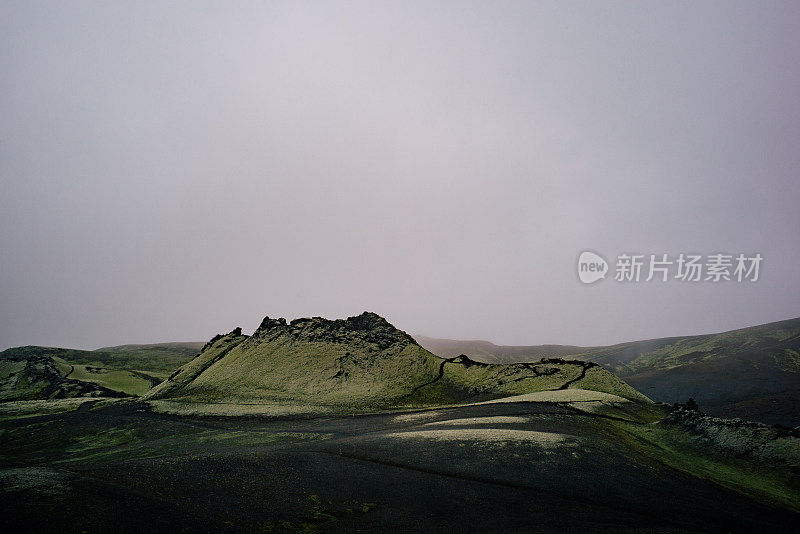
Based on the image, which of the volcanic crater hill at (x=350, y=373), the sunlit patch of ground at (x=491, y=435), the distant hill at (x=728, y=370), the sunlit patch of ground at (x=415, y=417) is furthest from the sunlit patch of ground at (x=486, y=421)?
the distant hill at (x=728, y=370)

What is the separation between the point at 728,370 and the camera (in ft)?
188

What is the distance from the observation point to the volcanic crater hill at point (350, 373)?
2703cm

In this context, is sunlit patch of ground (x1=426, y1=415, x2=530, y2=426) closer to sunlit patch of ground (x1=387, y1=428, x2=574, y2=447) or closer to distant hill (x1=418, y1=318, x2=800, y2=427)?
sunlit patch of ground (x1=387, y1=428, x2=574, y2=447)

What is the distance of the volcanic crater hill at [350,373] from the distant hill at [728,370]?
2331 centimetres

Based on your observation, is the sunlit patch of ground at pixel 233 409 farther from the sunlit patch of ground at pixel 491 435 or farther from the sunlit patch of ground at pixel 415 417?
the sunlit patch of ground at pixel 491 435

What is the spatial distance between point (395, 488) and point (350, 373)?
20261mm

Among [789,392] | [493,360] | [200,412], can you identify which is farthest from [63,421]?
[493,360]

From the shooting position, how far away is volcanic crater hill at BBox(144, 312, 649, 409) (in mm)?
27031

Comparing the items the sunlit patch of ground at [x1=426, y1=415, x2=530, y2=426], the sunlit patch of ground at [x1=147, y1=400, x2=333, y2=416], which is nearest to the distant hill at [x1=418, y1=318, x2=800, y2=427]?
the sunlit patch of ground at [x1=426, y1=415, x2=530, y2=426]

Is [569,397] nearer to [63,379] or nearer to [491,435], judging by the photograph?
[491,435]

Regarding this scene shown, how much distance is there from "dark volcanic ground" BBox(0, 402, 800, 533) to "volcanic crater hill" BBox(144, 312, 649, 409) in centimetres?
1085

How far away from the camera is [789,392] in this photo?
43688mm

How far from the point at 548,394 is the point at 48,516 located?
73.3 feet

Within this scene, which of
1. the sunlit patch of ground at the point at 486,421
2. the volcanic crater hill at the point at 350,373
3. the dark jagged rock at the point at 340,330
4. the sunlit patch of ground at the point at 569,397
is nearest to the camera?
the sunlit patch of ground at the point at 486,421
